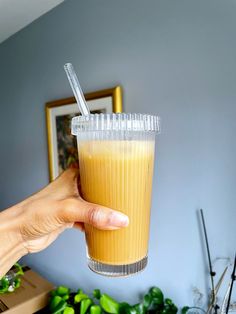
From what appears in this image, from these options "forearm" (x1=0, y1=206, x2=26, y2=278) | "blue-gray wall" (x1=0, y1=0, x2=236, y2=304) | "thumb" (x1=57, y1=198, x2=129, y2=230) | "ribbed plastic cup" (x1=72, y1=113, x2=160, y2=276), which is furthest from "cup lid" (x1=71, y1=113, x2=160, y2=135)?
"blue-gray wall" (x1=0, y1=0, x2=236, y2=304)

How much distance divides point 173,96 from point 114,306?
42.2 inches

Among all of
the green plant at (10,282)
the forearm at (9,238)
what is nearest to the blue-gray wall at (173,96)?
the green plant at (10,282)

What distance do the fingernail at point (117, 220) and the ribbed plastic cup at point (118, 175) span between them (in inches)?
0.6

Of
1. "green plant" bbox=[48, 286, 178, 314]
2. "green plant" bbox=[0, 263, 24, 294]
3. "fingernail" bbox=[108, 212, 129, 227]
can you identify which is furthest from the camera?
"green plant" bbox=[0, 263, 24, 294]

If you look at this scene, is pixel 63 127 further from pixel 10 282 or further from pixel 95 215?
pixel 95 215

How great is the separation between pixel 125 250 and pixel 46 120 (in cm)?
158

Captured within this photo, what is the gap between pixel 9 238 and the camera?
2.09ft

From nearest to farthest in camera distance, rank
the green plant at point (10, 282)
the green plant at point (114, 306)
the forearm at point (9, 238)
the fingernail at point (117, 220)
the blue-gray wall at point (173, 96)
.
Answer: the fingernail at point (117, 220)
the forearm at point (9, 238)
the blue-gray wall at point (173, 96)
the green plant at point (114, 306)
the green plant at point (10, 282)

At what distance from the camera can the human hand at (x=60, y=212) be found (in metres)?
0.48

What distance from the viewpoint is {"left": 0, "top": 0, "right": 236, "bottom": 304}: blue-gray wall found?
3.50ft

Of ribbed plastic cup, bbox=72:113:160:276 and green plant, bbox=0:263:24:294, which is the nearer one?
ribbed plastic cup, bbox=72:113:160:276

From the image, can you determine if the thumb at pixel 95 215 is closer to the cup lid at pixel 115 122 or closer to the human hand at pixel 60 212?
the human hand at pixel 60 212

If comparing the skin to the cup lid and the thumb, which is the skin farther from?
the cup lid

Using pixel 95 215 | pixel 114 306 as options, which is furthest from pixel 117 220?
pixel 114 306
